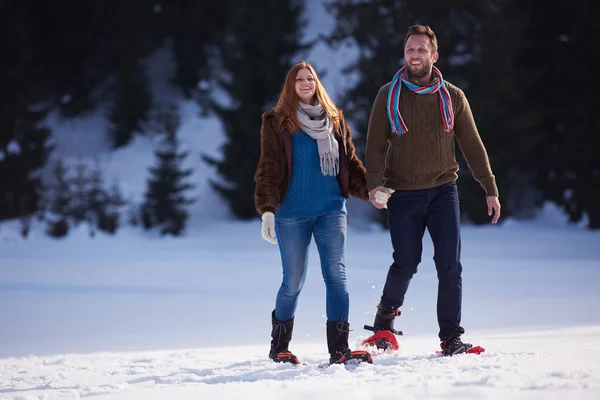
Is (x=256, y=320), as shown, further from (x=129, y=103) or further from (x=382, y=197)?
(x=129, y=103)

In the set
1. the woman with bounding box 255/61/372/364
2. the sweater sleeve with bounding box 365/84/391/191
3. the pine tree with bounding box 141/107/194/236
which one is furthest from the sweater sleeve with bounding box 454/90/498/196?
the pine tree with bounding box 141/107/194/236

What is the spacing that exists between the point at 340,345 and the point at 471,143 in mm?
1544

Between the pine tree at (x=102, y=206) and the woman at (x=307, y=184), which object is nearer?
the woman at (x=307, y=184)

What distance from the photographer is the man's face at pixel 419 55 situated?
16.5 feet

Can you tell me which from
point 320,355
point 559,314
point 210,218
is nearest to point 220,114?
point 210,218

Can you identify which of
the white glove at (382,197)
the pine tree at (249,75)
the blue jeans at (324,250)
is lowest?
the blue jeans at (324,250)

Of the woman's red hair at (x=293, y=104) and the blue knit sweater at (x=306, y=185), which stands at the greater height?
the woman's red hair at (x=293, y=104)

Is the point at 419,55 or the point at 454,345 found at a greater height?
the point at 419,55

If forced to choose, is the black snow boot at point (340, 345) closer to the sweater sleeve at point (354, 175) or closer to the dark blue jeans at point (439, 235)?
the dark blue jeans at point (439, 235)

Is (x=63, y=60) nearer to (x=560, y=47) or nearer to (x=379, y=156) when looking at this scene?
(x=560, y=47)

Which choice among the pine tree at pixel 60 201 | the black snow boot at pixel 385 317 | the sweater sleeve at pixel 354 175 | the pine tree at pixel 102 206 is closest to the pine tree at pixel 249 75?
the pine tree at pixel 102 206

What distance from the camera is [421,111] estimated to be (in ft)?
16.6

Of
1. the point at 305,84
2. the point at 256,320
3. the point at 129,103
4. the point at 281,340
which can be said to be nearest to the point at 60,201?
the point at 129,103

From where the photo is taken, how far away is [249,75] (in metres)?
25.4
